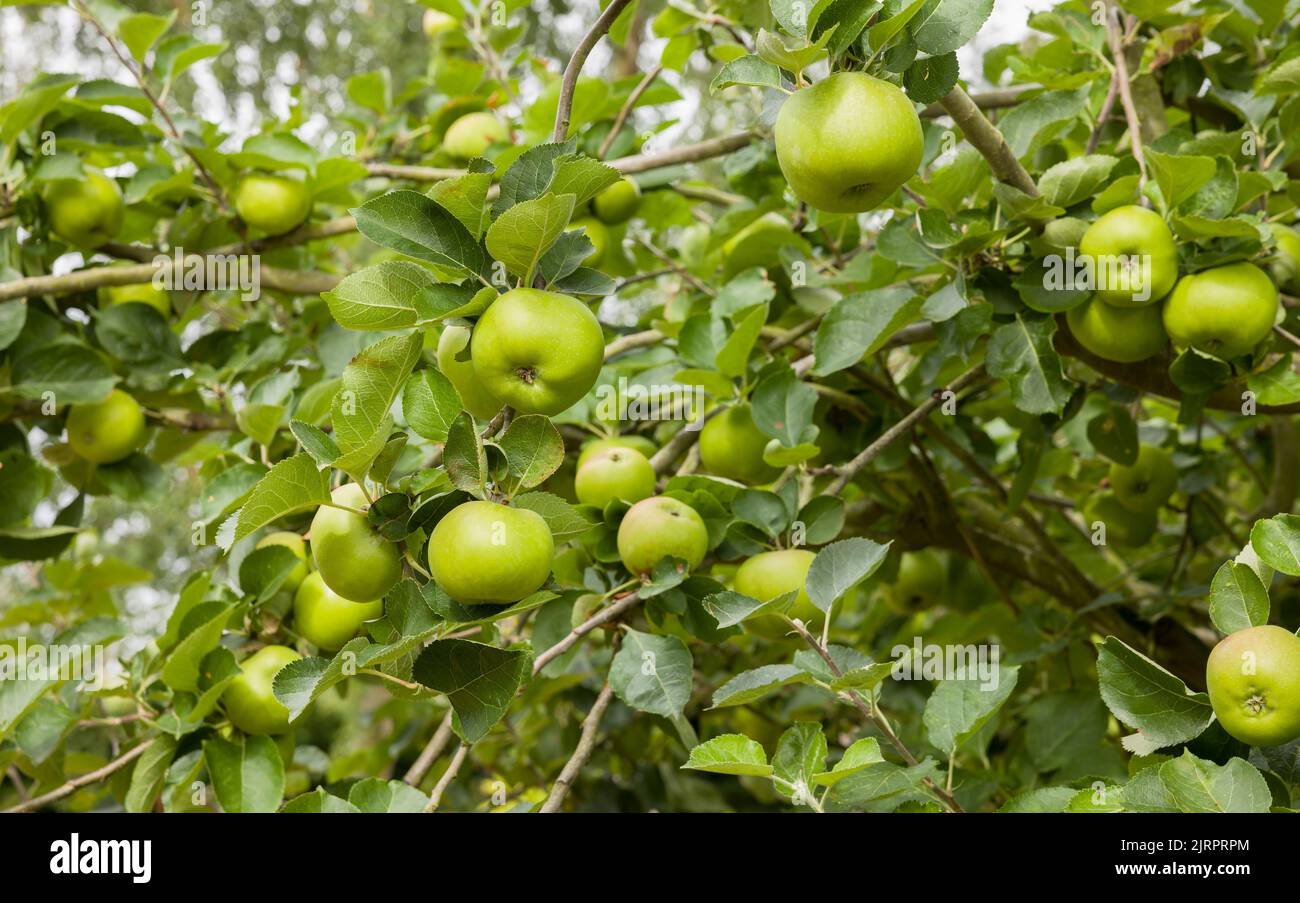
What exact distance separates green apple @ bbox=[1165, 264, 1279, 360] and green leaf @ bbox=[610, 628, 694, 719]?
69 centimetres

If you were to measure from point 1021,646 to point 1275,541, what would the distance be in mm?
1127

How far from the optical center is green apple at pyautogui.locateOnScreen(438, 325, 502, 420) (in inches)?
44.2

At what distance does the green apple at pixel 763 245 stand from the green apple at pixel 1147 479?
2.22 feet

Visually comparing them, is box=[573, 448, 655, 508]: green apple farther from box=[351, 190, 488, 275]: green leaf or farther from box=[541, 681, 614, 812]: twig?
box=[351, 190, 488, 275]: green leaf

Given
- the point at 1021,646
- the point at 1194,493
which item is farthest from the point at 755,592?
the point at 1194,493

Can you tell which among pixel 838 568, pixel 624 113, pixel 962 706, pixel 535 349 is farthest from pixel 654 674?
pixel 624 113

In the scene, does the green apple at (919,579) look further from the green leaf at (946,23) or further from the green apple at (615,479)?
the green leaf at (946,23)

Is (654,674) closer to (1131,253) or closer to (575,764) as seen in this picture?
(575,764)

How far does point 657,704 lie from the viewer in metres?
1.24

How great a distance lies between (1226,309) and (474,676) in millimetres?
913

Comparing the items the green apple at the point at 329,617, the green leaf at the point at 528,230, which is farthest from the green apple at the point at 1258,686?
the green apple at the point at 329,617

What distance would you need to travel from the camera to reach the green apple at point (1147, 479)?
77.1 inches

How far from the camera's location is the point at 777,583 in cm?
134

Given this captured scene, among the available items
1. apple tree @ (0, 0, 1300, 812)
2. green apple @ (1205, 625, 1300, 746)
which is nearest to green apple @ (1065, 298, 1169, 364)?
apple tree @ (0, 0, 1300, 812)
